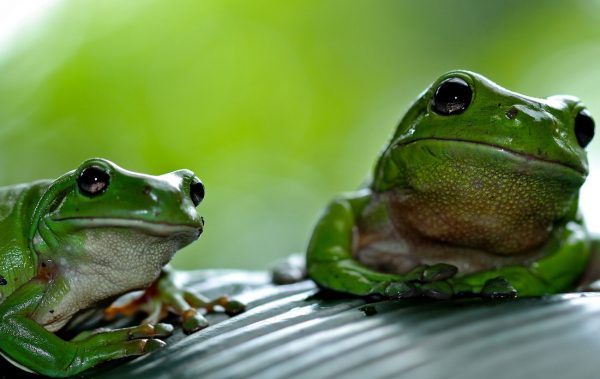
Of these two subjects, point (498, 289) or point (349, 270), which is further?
point (349, 270)

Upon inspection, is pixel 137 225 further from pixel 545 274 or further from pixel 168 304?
pixel 545 274

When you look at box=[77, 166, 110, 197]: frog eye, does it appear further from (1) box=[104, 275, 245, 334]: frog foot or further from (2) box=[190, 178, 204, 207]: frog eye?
(1) box=[104, 275, 245, 334]: frog foot

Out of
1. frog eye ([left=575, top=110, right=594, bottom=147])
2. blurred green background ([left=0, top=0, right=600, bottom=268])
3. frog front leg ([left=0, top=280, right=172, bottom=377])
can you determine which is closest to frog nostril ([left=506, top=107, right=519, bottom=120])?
frog eye ([left=575, top=110, right=594, bottom=147])

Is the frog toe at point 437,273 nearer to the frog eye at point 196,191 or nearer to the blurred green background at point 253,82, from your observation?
the frog eye at point 196,191

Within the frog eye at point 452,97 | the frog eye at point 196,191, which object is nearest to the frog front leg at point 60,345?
the frog eye at point 196,191

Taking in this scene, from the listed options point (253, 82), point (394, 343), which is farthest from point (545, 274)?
point (253, 82)

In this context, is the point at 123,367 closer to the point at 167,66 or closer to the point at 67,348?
the point at 67,348

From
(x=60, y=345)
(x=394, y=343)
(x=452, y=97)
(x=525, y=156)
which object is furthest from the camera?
(x=452, y=97)

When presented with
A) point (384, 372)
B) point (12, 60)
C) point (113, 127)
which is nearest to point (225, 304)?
point (384, 372)
